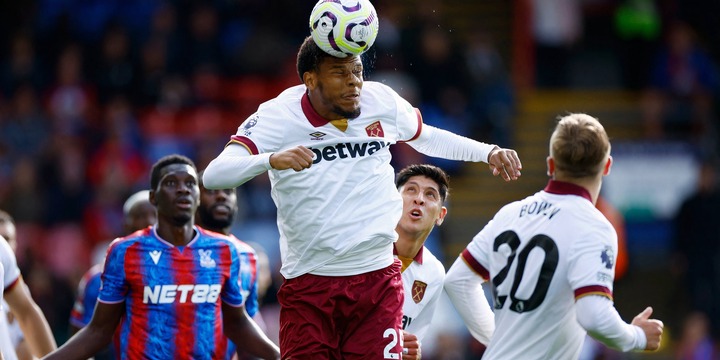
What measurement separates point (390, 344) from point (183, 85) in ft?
34.4

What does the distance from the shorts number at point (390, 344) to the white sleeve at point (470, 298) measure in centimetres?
70

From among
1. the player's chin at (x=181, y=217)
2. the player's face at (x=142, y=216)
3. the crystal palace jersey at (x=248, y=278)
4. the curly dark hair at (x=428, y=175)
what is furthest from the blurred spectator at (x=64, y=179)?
the curly dark hair at (x=428, y=175)

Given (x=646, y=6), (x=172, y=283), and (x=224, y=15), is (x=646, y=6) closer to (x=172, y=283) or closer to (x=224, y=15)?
(x=224, y=15)

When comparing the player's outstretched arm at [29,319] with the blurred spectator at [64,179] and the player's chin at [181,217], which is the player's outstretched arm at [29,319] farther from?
the blurred spectator at [64,179]

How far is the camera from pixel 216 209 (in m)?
8.74

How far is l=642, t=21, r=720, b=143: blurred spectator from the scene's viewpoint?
678 inches

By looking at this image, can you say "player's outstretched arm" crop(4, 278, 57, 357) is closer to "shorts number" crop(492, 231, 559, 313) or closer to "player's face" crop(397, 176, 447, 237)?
"player's face" crop(397, 176, 447, 237)

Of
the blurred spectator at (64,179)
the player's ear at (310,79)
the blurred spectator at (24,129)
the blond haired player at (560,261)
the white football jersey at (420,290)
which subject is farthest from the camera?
the blurred spectator at (24,129)

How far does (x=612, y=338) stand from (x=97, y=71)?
11691 mm

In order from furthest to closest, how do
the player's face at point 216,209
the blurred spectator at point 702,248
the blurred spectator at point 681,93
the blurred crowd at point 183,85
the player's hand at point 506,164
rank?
1. the blurred spectator at point 681,93
2. the blurred spectator at point 702,248
3. the blurred crowd at point 183,85
4. the player's face at point 216,209
5. the player's hand at point 506,164

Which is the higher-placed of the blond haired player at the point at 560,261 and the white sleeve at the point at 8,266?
the blond haired player at the point at 560,261

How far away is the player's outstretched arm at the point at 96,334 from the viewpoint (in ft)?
24.0

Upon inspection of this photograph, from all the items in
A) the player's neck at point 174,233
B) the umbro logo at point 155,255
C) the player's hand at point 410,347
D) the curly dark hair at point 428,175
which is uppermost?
the curly dark hair at point 428,175

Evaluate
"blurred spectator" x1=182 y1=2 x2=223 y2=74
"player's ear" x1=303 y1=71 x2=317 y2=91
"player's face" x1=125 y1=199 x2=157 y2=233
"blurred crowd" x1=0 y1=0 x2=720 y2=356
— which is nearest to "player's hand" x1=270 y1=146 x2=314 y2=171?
"player's ear" x1=303 y1=71 x2=317 y2=91
